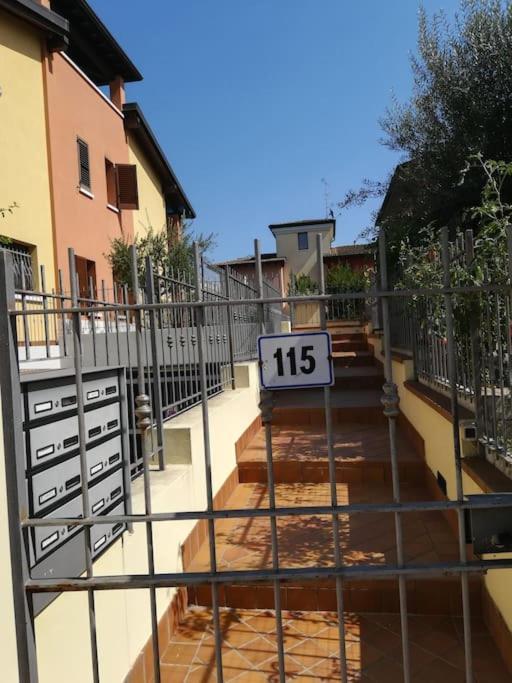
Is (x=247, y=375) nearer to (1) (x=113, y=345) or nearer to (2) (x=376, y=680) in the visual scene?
(1) (x=113, y=345)

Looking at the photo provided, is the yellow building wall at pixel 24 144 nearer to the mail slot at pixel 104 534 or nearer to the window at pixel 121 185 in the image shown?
the window at pixel 121 185

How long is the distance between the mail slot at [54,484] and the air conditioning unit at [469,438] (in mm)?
2335

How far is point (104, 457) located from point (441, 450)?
2.84 m

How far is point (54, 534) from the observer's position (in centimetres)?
194

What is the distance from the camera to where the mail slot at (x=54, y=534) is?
71.5 inches

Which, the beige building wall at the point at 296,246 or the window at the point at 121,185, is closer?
the window at the point at 121,185

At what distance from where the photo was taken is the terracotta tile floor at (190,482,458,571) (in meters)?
3.51

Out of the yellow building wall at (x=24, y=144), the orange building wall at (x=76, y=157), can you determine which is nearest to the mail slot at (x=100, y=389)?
the yellow building wall at (x=24, y=144)

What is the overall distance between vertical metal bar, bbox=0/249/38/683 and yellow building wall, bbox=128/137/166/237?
1418 cm

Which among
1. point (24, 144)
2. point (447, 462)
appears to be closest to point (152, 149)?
point (24, 144)

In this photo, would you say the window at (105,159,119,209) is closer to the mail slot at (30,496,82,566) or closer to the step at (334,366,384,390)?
the step at (334,366,384,390)

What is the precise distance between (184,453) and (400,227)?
6.33m

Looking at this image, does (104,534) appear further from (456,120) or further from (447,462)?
(456,120)

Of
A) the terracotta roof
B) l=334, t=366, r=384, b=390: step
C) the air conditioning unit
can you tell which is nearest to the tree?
l=334, t=366, r=384, b=390: step
